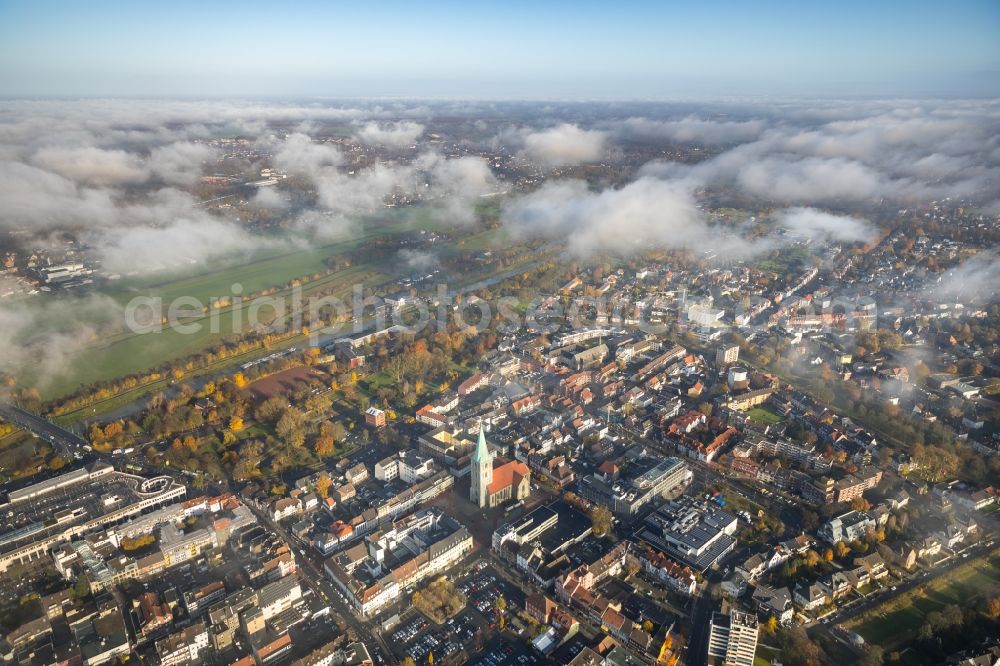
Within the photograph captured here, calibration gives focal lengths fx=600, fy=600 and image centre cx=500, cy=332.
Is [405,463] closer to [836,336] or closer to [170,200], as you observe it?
[836,336]

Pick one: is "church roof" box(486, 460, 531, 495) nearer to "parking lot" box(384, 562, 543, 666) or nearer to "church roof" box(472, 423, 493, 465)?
"church roof" box(472, 423, 493, 465)

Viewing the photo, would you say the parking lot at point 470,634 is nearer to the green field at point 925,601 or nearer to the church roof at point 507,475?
the church roof at point 507,475

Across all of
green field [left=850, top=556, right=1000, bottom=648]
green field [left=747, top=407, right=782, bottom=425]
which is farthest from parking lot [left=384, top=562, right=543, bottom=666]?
green field [left=747, top=407, right=782, bottom=425]

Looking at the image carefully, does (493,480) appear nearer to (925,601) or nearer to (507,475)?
(507,475)

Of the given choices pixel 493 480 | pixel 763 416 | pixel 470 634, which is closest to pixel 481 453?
pixel 493 480

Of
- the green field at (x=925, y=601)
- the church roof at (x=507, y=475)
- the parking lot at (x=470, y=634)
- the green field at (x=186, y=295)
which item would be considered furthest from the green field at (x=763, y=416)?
the green field at (x=186, y=295)

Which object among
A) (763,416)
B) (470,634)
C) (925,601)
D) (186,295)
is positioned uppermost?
(186,295)
